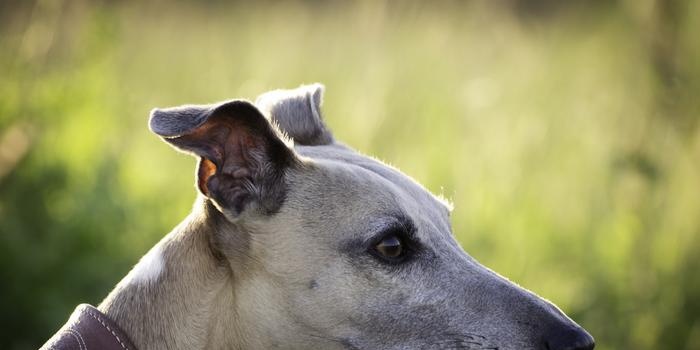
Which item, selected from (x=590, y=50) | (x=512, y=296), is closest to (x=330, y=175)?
(x=512, y=296)

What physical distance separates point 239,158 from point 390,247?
67 cm

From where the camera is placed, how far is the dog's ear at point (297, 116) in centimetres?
404

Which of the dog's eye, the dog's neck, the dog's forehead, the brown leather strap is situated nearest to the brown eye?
the dog's eye

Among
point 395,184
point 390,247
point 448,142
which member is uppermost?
point 395,184

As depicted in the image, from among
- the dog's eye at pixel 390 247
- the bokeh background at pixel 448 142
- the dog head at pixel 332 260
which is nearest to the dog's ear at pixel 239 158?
the dog head at pixel 332 260

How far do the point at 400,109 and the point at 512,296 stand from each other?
4456mm

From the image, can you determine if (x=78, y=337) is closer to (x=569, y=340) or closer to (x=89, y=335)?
(x=89, y=335)

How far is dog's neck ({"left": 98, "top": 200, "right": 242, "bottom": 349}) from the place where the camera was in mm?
3189

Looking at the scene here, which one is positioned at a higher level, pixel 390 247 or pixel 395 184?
pixel 395 184

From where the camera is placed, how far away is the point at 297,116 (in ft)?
13.3

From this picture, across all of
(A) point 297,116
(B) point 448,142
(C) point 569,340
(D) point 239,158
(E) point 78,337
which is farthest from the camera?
(B) point 448,142

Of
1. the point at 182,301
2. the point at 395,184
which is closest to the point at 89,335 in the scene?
the point at 182,301

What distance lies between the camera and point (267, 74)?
8.46 meters

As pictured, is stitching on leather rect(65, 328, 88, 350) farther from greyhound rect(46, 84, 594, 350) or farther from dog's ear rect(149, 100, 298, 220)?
dog's ear rect(149, 100, 298, 220)
